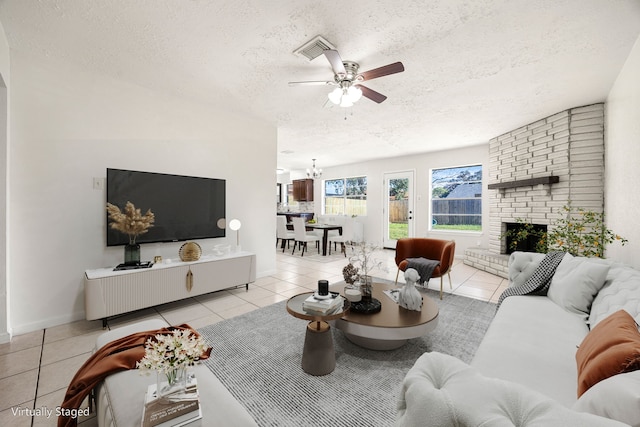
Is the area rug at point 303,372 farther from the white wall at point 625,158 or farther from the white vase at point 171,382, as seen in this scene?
the white wall at point 625,158

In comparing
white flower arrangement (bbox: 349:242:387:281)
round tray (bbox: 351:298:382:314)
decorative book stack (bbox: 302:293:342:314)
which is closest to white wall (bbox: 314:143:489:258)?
white flower arrangement (bbox: 349:242:387:281)

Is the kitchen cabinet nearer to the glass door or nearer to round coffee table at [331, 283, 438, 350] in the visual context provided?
the glass door

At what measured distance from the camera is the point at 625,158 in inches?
104

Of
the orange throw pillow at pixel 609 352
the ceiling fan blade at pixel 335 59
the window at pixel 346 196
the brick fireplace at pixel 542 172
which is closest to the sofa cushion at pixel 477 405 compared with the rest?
the orange throw pillow at pixel 609 352

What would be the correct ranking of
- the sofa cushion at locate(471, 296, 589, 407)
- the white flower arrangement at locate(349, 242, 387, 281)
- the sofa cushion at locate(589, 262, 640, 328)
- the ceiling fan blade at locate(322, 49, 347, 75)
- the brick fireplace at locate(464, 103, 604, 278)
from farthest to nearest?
the brick fireplace at locate(464, 103, 604, 278), the white flower arrangement at locate(349, 242, 387, 281), the ceiling fan blade at locate(322, 49, 347, 75), the sofa cushion at locate(589, 262, 640, 328), the sofa cushion at locate(471, 296, 589, 407)

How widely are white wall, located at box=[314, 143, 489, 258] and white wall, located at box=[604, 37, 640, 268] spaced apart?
261 cm

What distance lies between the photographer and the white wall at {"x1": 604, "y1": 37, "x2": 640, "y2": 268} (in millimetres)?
2326

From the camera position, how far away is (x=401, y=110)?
12.2 feet

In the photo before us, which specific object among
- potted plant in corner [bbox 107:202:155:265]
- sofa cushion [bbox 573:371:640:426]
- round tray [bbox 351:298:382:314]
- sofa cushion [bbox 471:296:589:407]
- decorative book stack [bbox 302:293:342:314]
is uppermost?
potted plant in corner [bbox 107:202:155:265]

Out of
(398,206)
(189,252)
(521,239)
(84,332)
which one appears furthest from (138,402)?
(398,206)

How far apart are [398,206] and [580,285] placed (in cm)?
549

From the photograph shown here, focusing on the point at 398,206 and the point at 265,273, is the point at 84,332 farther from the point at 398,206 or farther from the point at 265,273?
the point at 398,206

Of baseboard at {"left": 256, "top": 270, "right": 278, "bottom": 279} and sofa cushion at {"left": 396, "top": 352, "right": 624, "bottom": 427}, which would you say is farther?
baseboard at {"left": 256, "top": 270, "right": 278, "bottom": 279}

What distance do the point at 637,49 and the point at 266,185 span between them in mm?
4272
